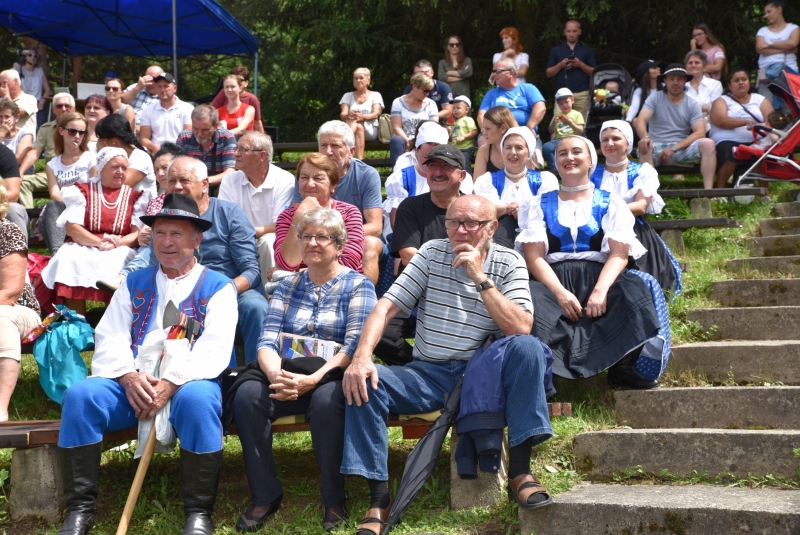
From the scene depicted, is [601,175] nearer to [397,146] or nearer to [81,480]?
[397,146]

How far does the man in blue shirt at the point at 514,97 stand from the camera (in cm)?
937

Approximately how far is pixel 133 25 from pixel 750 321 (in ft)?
32.7

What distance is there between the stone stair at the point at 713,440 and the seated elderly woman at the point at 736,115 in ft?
11.0

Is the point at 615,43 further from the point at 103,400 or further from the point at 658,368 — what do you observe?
the point at 103,400

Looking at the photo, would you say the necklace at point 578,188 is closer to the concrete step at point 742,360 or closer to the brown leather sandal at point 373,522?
the concrete step at point 742,360

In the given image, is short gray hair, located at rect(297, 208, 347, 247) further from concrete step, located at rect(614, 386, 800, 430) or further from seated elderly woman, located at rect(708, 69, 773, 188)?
seated elderly woman, located at rect(708, 69, 773, 188)

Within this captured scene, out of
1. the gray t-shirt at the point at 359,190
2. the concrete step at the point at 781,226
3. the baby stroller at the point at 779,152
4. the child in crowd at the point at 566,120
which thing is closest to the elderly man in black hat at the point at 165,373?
the gray t-shirt at the point at 359,190

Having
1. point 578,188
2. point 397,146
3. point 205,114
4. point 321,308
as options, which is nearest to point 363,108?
point 397,146

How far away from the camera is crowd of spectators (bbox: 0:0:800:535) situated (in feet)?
12.9

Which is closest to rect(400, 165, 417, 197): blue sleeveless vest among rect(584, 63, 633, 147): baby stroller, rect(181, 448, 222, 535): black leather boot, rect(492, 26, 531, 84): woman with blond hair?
rect(181, 448, 222, 535): black leather boot

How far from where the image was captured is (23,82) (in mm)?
12078

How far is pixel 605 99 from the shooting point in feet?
33.9

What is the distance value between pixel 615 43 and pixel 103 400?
10.3m

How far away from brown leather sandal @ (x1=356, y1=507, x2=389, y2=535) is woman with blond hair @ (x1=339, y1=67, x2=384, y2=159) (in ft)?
21.4
